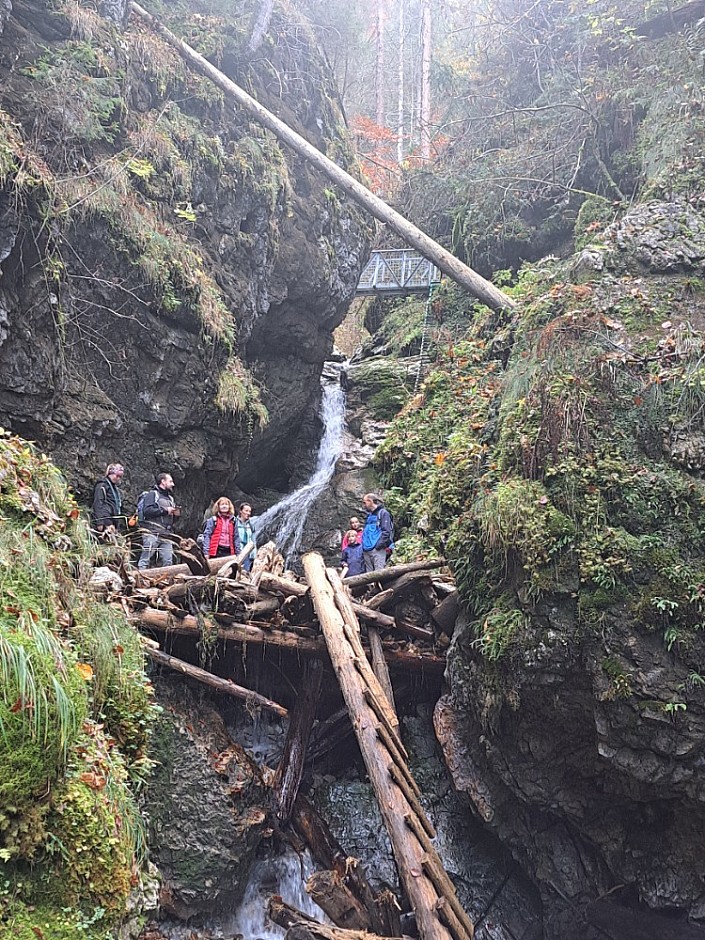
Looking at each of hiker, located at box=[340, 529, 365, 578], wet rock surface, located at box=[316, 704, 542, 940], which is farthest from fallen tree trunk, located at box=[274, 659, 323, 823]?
hiker, located at box=[340, 529, 365, 578]

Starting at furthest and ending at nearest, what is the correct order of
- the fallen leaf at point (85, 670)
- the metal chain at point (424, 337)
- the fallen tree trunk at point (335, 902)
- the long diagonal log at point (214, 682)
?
the metal chain at point (424, 337)
the long diagonal log at point (214, 682)
the fallen tree trunk at point (335, 902)
the fallen leaf at point (85, 670)

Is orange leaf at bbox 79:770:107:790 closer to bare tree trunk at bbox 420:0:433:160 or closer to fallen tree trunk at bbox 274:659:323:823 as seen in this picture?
fallen tree trunk at bbox 274:659:323:823

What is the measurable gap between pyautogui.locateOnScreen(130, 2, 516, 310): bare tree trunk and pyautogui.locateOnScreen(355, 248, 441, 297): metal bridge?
15.3 feet

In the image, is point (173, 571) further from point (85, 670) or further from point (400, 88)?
point (400, 88)

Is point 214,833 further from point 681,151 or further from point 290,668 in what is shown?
point 681,151

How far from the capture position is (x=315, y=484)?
1622 cm

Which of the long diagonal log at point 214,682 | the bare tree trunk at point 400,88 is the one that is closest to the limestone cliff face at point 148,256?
the long diagonal log at point 214,682

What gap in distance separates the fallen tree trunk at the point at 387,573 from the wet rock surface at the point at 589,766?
3.76 feet

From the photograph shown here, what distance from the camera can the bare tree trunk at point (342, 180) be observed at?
47.3 feet

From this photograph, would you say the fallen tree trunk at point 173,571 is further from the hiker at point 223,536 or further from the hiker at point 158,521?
the hiker at point 158,521

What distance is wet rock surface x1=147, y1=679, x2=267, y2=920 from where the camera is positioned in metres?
6.14

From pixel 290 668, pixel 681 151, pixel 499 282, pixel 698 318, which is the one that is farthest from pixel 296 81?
pixel 290 668

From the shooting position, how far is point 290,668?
8.32m

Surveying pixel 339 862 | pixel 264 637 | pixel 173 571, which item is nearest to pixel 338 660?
pixel 264 637
